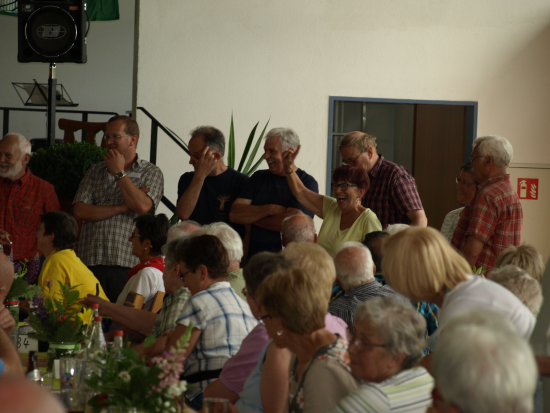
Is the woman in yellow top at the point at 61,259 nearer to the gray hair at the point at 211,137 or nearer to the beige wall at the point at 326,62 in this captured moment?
the gray hair at the point at 211,137

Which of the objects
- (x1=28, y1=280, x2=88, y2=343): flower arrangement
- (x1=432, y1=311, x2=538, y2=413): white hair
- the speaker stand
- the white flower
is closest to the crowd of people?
(x1=432, y1=311, x2=538, y2=413): white hair

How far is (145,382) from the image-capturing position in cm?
161

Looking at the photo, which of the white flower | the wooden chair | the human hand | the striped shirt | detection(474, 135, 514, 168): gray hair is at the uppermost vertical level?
the wooden chair

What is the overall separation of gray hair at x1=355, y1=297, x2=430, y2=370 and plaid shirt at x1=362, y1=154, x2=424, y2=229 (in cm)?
246

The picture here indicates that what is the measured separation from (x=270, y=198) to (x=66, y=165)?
187 cm

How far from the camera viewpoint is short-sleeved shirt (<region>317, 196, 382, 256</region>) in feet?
12.1

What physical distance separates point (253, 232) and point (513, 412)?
3.26 metres

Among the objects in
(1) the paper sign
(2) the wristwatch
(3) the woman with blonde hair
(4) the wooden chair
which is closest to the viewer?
(3) the woman with blonde hair

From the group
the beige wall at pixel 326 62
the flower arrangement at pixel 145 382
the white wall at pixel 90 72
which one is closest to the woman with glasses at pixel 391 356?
the flower arrangement at pixel 145 382

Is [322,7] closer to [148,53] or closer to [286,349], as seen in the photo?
[148,53]

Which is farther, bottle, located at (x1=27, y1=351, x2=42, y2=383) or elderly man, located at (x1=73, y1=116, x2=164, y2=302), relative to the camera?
elderly man, located at (x1=73, y1=116, x2=164, y2=302)

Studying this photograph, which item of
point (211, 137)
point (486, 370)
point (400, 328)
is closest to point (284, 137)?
point (211, 137)

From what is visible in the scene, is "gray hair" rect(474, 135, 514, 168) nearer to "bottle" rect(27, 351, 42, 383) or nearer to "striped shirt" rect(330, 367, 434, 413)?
"striped shirt" rect(330, 367, 434, 413)

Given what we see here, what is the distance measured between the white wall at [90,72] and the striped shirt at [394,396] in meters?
11.4
